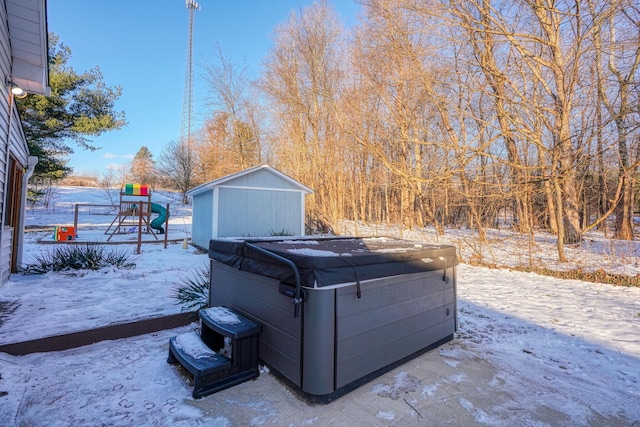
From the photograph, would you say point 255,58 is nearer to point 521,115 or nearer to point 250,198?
point 250,198

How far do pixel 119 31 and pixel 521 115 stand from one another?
467 inches

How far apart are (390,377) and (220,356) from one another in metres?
1.22

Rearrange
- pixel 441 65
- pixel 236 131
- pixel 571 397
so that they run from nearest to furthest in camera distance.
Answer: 1. pixel 571 397
2. pixel 441 65
3. pixel 236 131

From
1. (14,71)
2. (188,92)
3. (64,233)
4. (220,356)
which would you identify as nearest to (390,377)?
(220,356)

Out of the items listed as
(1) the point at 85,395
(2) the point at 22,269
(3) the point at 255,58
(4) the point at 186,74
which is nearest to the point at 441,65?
(1) the point at 85,395

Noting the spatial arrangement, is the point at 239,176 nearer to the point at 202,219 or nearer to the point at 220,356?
the point at 202,219

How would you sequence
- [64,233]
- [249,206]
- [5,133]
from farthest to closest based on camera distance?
[249,206]
[64,233]
[5,133]

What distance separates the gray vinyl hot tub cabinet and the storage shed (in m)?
7.07

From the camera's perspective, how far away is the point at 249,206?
1023 centimetres

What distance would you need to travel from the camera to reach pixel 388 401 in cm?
200

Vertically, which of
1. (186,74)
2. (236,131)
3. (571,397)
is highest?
(186,74)

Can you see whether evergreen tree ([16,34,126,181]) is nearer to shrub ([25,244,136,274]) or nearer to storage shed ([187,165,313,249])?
storage shed ([187,165,313,249])

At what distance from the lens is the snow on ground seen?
6.02 feet

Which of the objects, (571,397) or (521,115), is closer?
(571,397)
